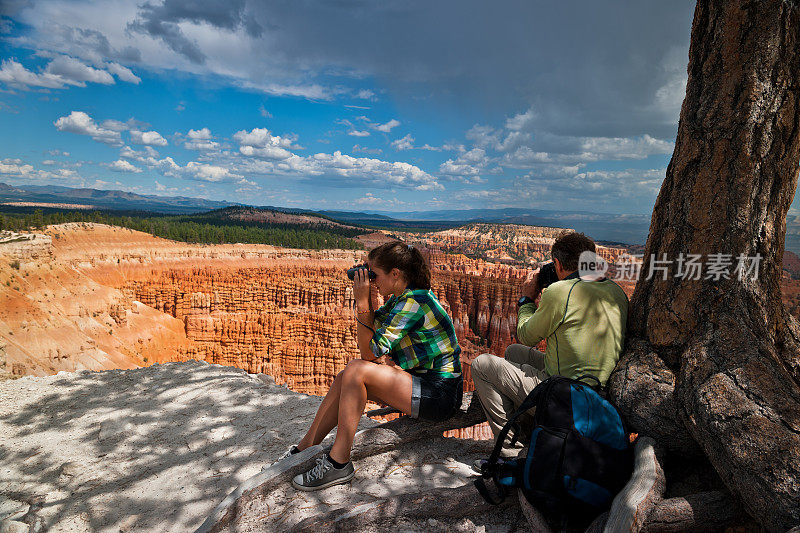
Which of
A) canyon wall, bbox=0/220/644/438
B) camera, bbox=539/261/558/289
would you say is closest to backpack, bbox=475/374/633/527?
camera, bbox=539/261/558/289

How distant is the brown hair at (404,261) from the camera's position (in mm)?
2945

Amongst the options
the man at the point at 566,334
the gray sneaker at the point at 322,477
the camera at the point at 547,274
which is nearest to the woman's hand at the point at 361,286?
the man at the point at 566,334

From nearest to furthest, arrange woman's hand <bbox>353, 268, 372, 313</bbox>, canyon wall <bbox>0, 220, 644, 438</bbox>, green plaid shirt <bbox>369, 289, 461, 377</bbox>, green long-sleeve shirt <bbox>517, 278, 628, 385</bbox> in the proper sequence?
1. green long-sleeve shirt <bbox>517, 278, 628, 385</bbox>
2. green plaid shirt <bbox>369, 289, 461, 377</bbox>
3. woman's hand <bbox>353, 268, 372, 313</bbox>
4. canyon wall <bbox>0, 220, 644, 438</bbox>

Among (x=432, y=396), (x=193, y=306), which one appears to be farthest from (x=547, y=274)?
(x=193, y=306)

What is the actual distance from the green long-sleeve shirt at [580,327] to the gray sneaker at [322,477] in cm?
163

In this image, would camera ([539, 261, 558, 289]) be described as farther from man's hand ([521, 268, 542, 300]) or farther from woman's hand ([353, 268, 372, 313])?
woman's hand ([353, 268, 372, 313])

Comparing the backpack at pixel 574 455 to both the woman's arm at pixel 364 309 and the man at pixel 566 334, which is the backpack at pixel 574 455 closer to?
the man at pixel 566 334

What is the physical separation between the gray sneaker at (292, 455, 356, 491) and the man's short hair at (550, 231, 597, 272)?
84.7 inches

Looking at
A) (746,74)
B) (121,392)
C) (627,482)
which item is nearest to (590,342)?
(627,482)

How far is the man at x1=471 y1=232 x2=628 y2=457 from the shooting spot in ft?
Result: 8.67

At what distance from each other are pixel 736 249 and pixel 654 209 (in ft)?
1.99

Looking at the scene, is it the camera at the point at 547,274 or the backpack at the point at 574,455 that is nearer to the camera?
the backpack at the point at 574,455

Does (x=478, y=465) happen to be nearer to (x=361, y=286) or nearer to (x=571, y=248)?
(x=361, y=286)

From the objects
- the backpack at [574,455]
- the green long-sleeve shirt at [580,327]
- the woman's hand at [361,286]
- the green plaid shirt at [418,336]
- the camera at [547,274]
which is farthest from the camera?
the camera at [547,274]
